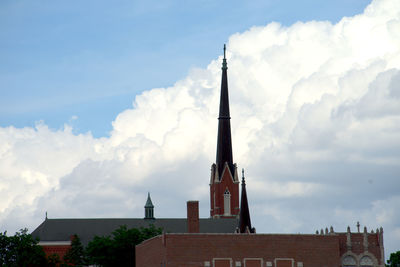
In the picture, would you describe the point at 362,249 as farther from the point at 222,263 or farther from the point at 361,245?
the point at 222,263

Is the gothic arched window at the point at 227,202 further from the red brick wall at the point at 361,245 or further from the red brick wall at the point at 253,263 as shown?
the red brick wall at the point at 253,263

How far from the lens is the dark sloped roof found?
413ft

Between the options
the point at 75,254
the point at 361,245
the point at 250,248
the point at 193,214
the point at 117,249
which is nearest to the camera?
the point at 250,248

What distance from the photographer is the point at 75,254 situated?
379 feet

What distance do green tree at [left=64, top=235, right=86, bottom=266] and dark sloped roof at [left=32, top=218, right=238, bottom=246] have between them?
921cm

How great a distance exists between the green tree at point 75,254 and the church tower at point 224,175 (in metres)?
26.0

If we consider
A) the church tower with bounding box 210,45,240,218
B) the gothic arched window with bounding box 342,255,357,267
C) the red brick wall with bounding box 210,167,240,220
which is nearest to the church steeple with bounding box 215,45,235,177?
the church tower with bounding box 210,45,240,218

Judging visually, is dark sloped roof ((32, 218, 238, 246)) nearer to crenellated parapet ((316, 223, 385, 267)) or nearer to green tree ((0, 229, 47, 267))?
green tree ((0, 229, 47, 267))

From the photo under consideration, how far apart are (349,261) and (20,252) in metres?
51.6

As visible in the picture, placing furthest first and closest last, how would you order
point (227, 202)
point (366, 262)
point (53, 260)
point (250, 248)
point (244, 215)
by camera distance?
1. point (227, 202)
2. point (244, 215)
3. point (53, 260)
4. point (366, 262)
5. point (250, 248)

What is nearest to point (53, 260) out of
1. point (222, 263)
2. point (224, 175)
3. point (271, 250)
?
point (224, 175)

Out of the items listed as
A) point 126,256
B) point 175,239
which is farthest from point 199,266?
point 126,256

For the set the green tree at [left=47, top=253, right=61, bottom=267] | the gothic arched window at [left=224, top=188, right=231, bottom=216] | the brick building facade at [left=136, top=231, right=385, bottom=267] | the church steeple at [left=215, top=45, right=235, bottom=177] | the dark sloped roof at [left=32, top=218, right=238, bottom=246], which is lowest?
the brick building facade at [left=136, top=231, right=385, bottom=267]

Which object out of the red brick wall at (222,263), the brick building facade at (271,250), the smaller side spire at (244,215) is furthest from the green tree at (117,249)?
the red brick wall at (222,263)
